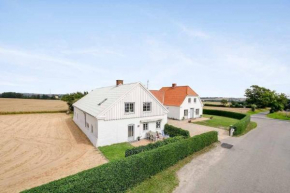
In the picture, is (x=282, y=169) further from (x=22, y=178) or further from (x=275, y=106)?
(x=275, y=106)

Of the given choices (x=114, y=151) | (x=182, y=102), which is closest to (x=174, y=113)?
(x=182, y=102)

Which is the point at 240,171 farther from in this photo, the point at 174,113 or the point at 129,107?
the point at 174,113

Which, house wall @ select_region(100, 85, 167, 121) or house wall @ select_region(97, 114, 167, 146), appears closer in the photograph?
house wall @ select_region(97, 114, 167, 146)

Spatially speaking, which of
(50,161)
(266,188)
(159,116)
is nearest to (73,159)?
(50,161)

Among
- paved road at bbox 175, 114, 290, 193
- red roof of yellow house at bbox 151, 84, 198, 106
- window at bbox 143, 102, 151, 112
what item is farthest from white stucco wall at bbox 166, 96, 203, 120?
paved road at bbox 175, 114, 290, 193

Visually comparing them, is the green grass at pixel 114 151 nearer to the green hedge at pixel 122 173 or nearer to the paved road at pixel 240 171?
the green hedge at pixel 122 173

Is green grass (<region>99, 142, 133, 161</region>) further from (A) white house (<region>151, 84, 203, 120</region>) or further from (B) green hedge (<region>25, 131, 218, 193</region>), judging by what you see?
(A) white house (<region>151, 84, 203, 120</region>)
